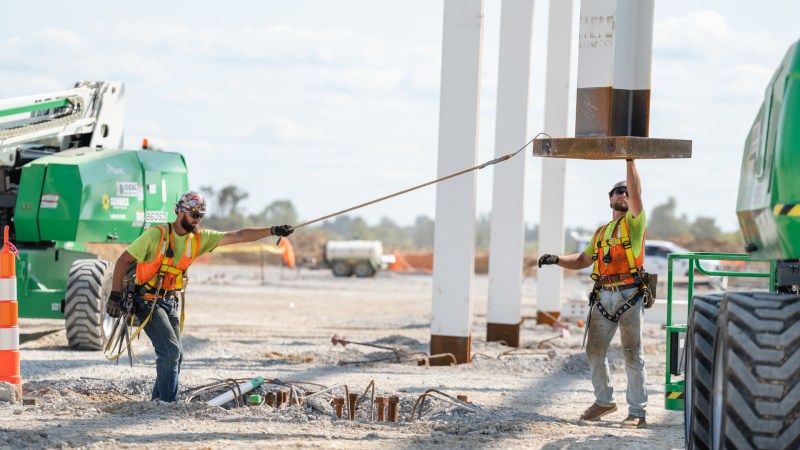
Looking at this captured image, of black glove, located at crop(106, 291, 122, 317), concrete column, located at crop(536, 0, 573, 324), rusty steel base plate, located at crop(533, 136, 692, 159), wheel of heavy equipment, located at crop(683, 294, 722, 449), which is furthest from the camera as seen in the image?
concrete column, located at crop(536, 0, 573, 324)

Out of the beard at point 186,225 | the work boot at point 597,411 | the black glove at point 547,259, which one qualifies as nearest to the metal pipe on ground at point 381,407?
the work boot at point 597,411

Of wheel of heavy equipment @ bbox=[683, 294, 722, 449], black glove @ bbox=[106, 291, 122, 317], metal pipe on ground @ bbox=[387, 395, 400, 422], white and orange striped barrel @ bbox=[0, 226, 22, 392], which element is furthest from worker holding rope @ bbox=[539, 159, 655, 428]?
white and orange striped barrel @ bbox=[0, 226, 22, 392]

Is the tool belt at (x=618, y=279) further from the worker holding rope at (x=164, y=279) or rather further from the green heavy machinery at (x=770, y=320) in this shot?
the green heavy machinery at (x=770, y=320)

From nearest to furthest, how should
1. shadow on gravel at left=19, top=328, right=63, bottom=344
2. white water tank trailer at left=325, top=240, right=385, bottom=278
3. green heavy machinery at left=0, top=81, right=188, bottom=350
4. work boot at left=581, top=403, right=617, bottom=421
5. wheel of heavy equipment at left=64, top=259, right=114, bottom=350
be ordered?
work boot at left=581, top=403, right=617, bottom=421
wheel of heavy equipment at left=64, top=259, right=114, bottom=350
green heavy machinery at left=0, top=81, right=188, bottom=350
shadow on gravel at left=19, top=328, right=63, bottom=344
white water tank trailer at left=325, top=240, right=385, bottom=278

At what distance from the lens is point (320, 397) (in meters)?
11.5

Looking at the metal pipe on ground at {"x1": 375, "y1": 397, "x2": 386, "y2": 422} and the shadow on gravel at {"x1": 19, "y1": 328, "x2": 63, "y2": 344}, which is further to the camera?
the shadow on gravel at {"x1": 19, "y1": 328, "x2": 63, "y2": 344}

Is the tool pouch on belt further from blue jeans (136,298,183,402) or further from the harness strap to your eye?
Result: blue jeans (136,298,183,402)

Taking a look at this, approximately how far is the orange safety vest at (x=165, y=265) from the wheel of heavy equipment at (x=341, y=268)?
41.1 m

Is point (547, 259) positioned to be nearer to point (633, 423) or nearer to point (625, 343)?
point (625, 343)

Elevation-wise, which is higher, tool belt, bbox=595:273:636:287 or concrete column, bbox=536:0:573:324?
concrete column, bbox=536:0:573:324

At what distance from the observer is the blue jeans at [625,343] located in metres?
10.8

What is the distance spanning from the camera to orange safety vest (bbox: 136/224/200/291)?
1056 centimetres

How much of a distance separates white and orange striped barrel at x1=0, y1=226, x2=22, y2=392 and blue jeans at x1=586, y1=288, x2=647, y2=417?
15.7 feet

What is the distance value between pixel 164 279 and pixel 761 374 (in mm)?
5790
